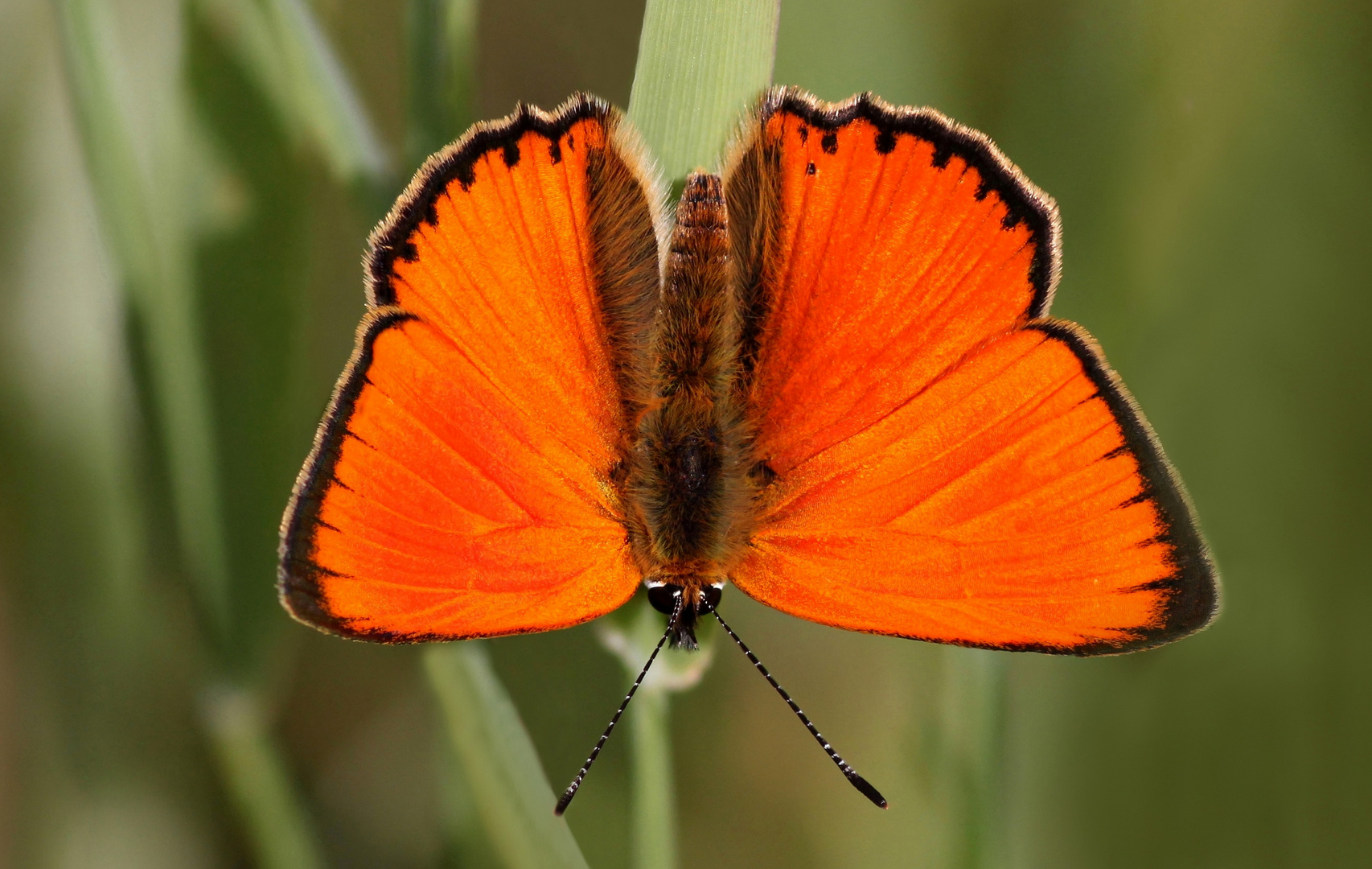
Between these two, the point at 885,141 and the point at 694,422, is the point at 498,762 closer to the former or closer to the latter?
the point at 694,422

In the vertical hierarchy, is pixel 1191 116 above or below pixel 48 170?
above

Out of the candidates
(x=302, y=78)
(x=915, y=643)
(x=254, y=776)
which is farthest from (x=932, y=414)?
(x=254, y=776)

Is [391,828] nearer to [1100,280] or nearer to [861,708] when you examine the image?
[861,708]

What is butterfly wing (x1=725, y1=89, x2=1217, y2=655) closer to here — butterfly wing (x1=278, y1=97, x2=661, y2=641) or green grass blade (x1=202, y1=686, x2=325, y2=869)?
butterfly wing (x1=278, y1=97, x2=661, y2=641)

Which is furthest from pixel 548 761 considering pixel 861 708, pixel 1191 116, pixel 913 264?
pixel 1191 116

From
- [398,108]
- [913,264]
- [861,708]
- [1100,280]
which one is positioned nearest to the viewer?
[913,264]

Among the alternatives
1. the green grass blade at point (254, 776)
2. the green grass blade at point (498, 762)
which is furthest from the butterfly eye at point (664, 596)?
the green grass blade at point (254, 776)

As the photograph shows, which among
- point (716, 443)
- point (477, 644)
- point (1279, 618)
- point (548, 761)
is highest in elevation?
point (1279, 618)

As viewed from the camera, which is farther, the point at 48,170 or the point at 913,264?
the point at 48,170
